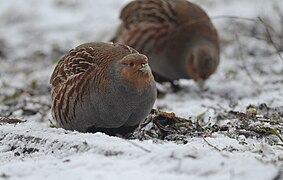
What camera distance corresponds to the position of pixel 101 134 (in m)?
3.87

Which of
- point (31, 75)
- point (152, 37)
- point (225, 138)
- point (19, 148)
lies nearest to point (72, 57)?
point (19, 148)

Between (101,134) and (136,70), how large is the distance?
47cm

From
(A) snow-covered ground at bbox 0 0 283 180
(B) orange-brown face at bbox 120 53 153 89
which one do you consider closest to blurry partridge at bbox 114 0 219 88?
(A) snow-covered ground at bbox 0 0 283 180

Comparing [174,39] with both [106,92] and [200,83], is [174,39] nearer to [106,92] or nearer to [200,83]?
[200,83]

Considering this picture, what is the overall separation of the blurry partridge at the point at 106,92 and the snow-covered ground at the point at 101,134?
0.74ft

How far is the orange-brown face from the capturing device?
4.02 m

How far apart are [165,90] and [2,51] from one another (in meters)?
2.90

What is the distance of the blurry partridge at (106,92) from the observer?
161 inches

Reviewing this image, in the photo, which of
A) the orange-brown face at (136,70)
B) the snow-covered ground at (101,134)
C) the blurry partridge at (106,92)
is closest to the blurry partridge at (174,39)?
the snow-covered ground at (101,134)

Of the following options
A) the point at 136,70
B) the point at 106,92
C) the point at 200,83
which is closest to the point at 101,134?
the point at 106,92

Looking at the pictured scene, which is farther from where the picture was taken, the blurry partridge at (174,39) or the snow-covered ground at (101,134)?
the blurry partridge at (174,39)

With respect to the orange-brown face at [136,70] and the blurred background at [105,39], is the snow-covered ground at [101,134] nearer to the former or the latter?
the blurred background at [105,39]

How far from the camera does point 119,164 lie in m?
3.23

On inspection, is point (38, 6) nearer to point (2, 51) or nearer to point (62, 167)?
point (2, 51)
